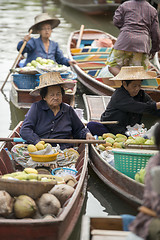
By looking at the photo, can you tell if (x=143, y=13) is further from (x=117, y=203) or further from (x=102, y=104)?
(x=117, y=203)

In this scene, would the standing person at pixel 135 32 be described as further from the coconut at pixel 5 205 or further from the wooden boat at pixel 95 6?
the wooden boat at pixel 95 6

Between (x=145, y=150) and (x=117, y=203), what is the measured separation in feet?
2.55

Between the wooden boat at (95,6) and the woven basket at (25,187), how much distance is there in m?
15.8

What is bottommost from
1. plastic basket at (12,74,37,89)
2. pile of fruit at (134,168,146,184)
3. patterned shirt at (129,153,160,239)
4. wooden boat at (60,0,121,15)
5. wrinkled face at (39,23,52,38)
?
wooden boat at (60,0,121,15)

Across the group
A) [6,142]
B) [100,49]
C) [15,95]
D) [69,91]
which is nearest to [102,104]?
[69,91]

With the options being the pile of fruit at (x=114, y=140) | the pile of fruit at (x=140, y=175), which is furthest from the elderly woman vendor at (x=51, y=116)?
the pile of fruit at (x=140, y=175)

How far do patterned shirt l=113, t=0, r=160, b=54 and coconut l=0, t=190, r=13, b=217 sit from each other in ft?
13.3

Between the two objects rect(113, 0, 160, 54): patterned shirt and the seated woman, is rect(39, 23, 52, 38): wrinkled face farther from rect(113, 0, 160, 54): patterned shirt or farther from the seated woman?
the seated woman

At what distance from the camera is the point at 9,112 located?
7.82 m

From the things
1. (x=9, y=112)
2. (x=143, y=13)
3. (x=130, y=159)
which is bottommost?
(x=9, y=112)

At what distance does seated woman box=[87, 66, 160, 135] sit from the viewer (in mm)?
5102

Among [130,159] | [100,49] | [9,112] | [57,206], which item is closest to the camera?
[57,206]

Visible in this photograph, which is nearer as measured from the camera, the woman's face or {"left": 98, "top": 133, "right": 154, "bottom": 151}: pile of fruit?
the woman's face

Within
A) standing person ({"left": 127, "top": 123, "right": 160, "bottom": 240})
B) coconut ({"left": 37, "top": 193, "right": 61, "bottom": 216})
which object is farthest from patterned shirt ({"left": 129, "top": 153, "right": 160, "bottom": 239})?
coconut ({"left": 37, "top": 193, "right": 61, "bottom": 216})
